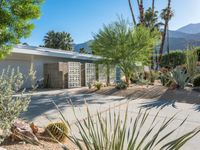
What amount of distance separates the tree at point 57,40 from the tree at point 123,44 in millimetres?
31324

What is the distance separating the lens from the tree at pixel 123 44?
1670cm

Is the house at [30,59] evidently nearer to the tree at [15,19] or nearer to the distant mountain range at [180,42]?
the distant mountain range at [180,42]

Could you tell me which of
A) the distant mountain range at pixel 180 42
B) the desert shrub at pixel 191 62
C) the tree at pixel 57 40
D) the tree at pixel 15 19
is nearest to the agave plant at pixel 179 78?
the desert shrub at pixel 191 62

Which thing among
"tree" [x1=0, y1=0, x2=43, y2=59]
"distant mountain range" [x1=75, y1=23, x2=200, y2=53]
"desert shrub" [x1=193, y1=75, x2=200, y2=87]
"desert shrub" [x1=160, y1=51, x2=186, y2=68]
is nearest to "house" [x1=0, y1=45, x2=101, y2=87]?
"distant mountain range" [x1=75, y1=23, x2=200, y2=53]

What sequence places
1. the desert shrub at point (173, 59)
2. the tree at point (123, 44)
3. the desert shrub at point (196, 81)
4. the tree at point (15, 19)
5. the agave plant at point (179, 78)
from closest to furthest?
the tree at point (15, 19) < the agave plant at point (179, 78) < the desert shrub at point (196, 81) < the tree at point (123, 44) < the desert shrub at point (173, 59)

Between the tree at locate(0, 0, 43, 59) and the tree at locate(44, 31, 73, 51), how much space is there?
133 feet

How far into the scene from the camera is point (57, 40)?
4812 cm

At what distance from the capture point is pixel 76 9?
1817 centimetres

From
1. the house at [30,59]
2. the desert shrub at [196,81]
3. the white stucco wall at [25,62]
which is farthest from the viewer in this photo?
the white stucco wall at [25,62]

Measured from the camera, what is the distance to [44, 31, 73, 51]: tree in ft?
157

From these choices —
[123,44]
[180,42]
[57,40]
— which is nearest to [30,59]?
[123,44]

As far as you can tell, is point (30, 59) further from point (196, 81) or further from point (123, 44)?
point (196, 81)

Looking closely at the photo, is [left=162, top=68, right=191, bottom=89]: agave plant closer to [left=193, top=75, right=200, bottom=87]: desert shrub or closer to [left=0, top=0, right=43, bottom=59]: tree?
[left=193, top=75, right=200, bottom=87]: desert shrub

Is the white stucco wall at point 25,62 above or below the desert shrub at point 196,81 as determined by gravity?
above
